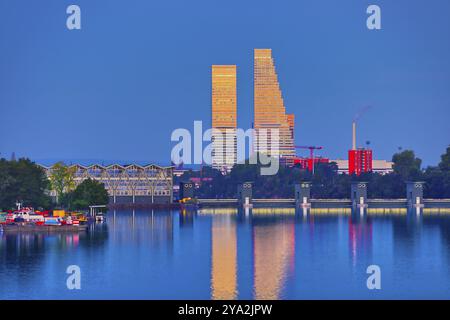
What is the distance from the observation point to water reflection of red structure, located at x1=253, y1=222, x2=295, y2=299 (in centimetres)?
4392

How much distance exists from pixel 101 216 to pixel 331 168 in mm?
94006

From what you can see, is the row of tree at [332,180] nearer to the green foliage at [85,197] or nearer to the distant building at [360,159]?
the distant building at [360,159]

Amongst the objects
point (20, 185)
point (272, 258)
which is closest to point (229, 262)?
point (272, 258)

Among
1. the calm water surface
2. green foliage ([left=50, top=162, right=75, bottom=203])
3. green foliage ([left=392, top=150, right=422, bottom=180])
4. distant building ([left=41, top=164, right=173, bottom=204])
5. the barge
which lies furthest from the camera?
green foliage ([left=392, top=150, right=422, bottom=180])

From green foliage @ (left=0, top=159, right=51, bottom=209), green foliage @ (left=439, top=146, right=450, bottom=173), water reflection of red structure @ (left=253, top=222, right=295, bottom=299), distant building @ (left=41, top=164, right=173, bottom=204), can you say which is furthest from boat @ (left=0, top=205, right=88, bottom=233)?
green foliage @ (left=439, top=146, right=450, bottom=173)

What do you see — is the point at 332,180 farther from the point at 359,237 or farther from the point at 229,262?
the point at 229,262

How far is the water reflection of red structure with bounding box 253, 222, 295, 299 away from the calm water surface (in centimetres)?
5

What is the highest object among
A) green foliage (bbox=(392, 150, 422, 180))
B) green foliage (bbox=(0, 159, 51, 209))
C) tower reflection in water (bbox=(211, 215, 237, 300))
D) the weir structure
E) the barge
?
green foliage (bbox=(392, 150, 422, 180))

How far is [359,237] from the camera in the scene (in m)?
69.4

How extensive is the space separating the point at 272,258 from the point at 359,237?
15552 millimetres

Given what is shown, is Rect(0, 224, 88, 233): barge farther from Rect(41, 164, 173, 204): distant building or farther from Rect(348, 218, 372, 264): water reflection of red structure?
Rect(41, 164, 173, 204): distant building

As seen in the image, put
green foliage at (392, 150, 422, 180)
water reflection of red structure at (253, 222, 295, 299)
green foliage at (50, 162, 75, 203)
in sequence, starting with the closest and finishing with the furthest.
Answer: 1. water reflection of red structure at (253, 222, 295, 299)
2. green foliage at (50, 162, 75, 203)
3. green foliage at (392, 150, 422, 180)

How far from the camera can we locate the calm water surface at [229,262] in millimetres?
43500
